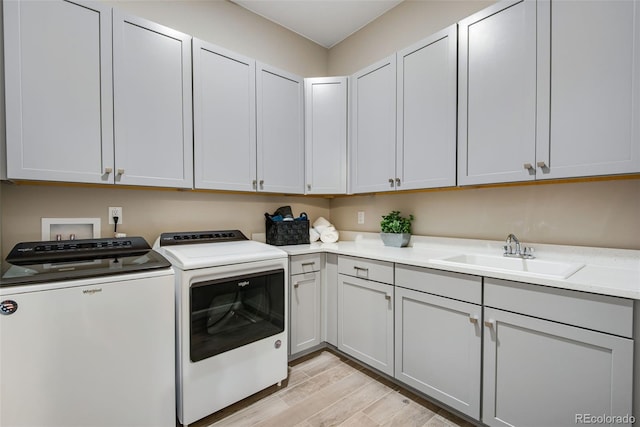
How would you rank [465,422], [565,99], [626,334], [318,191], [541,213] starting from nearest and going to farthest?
[626,334] → [565,99] → [465,422] → [541,213] → [318,191]

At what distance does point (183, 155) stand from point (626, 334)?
7.69 ft

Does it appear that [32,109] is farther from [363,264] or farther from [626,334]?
[626,334]

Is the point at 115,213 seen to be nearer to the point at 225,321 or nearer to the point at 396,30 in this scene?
the point at 225,321

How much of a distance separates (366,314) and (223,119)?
1.72 meters

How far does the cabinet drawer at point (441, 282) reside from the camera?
146cm

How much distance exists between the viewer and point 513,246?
1.78 meters

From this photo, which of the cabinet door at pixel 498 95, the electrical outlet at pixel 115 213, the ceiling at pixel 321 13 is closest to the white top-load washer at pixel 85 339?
the electrical outlet at pixel 115 213

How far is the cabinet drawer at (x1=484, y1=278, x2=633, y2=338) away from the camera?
41.9 inches

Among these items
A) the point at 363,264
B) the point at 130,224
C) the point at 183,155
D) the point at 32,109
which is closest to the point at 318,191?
the point at 363,264

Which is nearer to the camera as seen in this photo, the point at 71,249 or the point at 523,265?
the point at 71,249

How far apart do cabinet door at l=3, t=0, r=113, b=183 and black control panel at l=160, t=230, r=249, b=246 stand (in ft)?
1.72

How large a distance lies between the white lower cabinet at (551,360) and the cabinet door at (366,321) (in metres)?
Result: 0.59

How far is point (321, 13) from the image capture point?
257 cm

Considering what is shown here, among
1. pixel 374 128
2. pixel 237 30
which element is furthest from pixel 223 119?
pixel 374 128
